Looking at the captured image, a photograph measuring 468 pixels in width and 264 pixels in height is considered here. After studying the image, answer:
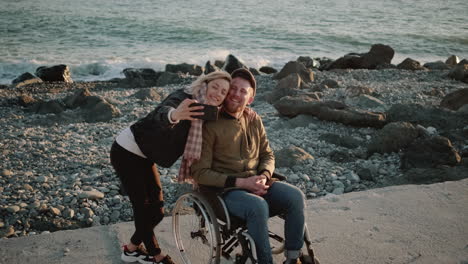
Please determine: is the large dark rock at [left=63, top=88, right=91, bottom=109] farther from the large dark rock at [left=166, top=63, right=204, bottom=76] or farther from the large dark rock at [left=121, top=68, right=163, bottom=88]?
the large dark rock at [left=166, top=63, right=204, bottom=76]

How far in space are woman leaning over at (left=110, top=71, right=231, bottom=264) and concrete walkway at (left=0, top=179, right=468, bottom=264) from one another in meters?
0.49

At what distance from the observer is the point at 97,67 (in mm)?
17359

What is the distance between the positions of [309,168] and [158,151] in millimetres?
3450

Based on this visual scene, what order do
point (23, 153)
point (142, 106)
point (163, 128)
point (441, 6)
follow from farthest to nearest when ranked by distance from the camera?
point (441, 6)
point (142, 106)
point (23, 153)
point (163, 128)

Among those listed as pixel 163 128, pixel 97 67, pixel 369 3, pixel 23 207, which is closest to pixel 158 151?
pixel 163 128

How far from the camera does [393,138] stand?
6.28 meters

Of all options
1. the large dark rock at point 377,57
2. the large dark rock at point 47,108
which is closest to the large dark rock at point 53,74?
the large dark rock at point 47,108

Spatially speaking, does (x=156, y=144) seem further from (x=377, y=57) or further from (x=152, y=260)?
(x=377, y=57)

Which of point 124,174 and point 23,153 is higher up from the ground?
point 124,174

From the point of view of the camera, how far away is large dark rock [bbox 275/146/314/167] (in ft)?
19.3

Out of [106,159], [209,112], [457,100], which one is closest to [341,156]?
[106,159]

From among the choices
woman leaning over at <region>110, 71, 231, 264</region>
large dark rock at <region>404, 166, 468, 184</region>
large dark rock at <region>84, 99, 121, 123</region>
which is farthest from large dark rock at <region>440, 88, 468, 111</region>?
woman leaning over at <region>110, 71, 231, 264</region>

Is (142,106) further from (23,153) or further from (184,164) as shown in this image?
(184,164)

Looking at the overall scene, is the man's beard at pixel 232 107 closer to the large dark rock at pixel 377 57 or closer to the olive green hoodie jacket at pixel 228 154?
the olive green hoodie jacket at pixel 228 154
